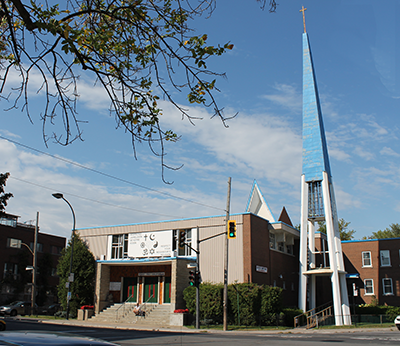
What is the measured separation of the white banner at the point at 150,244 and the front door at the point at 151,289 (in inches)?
85.9

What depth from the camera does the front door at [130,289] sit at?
119 feet

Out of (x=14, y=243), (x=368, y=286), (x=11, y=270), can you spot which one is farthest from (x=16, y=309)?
(x=368, y=286)

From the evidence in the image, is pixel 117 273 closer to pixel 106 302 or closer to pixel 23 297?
pixel 106 302

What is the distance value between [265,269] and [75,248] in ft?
58.2

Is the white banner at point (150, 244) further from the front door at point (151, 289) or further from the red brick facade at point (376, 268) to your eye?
the red brick facade at point (376, 268)

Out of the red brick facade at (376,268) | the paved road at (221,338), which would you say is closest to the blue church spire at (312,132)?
the red brick facade at (376,268)

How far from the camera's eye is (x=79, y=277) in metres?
35.9

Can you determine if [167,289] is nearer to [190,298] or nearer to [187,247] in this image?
[187,247]

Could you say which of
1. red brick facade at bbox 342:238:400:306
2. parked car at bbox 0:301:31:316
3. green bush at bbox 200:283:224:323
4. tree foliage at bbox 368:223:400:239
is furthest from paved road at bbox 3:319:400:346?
tree foliage at bbox 368:223:400:239

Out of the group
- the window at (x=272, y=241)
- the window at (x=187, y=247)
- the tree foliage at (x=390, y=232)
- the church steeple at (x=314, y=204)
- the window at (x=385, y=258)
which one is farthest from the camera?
the tree foliage at (x=390, y=232)

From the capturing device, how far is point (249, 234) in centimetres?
3269

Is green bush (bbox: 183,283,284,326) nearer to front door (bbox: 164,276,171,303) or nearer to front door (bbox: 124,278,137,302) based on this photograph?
front door (bbox: 164,276,171,303)

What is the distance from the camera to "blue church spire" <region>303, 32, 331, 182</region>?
3741 centimetres

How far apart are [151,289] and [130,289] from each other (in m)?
2.31
